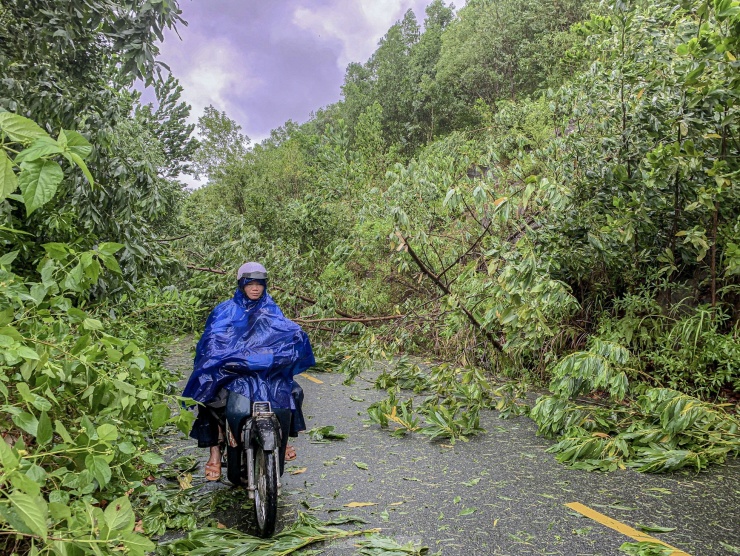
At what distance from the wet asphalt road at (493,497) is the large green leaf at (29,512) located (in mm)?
2263

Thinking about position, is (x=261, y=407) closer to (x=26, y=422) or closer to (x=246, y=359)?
(x=246, y=359)

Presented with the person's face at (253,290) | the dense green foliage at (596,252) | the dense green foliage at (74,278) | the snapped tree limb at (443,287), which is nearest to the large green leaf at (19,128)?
the dense green foliage at (74,278)

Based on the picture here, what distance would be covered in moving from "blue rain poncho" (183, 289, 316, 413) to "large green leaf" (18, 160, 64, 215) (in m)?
2.59

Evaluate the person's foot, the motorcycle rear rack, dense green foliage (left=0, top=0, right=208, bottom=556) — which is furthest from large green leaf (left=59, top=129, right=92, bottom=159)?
the person's foot

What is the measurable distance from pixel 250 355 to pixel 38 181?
2661 mm

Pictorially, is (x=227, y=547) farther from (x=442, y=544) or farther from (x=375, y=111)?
(x=375, y=111)

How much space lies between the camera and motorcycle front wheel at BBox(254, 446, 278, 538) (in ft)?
12.5

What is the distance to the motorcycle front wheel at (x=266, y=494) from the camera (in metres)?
3.81

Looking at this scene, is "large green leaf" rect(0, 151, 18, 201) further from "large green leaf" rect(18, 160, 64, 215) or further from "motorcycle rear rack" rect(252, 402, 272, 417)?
"motorcycle rear rack" rect(252, 402, 272, 417)

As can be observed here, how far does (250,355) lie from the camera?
4.29 m

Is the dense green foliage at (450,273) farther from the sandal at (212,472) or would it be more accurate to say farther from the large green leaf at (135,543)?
the sandal at (212,472)

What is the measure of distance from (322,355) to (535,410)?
612cm

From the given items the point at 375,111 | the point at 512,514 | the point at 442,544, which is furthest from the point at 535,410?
the point at 375,111

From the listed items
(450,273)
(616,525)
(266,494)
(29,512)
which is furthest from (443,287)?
(29,512)
